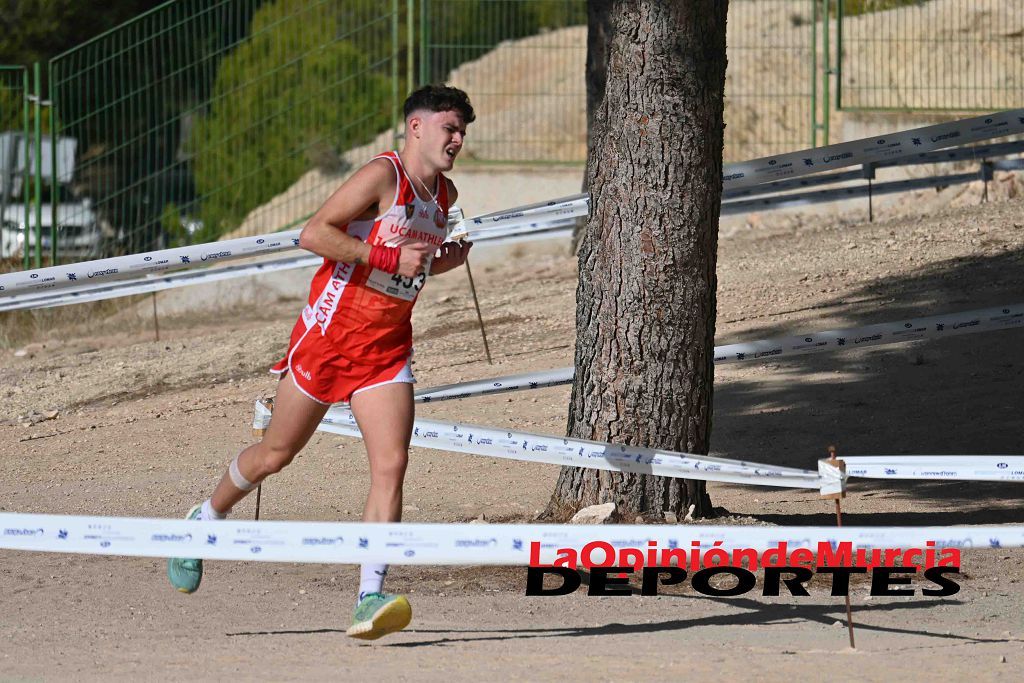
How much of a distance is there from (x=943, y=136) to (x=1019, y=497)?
3778 mm

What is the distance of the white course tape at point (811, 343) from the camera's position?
819cm

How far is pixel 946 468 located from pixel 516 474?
3.00m

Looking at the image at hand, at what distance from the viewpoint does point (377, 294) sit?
5.09 m

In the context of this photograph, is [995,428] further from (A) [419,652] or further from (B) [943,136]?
(A) [419,652]

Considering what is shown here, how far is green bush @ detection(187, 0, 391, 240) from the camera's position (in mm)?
18656

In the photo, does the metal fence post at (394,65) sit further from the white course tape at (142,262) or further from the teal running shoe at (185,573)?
the teal running shoe at (185,573)

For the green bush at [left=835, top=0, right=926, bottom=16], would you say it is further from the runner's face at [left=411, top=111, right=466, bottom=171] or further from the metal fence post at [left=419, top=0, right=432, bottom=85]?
the runner's face at [left=411, top=111, right=466, bottom=171]

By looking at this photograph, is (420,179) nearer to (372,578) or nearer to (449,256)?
(449,256)

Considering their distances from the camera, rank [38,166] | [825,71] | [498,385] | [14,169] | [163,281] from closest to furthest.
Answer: [498,385]
[163,281]
[38,166]
[14,169]
[825,71]

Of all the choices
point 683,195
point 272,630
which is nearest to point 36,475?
point 272,630

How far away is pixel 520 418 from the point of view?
9.38 m

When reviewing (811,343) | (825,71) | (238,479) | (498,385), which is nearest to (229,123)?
(825,71)

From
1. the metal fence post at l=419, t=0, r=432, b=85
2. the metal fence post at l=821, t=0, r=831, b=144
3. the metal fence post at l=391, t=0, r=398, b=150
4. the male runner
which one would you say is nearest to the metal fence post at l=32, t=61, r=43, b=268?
the metal fence post at l=391, t=0, r=398, b=150

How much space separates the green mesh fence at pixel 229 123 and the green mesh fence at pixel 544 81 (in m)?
0.84
